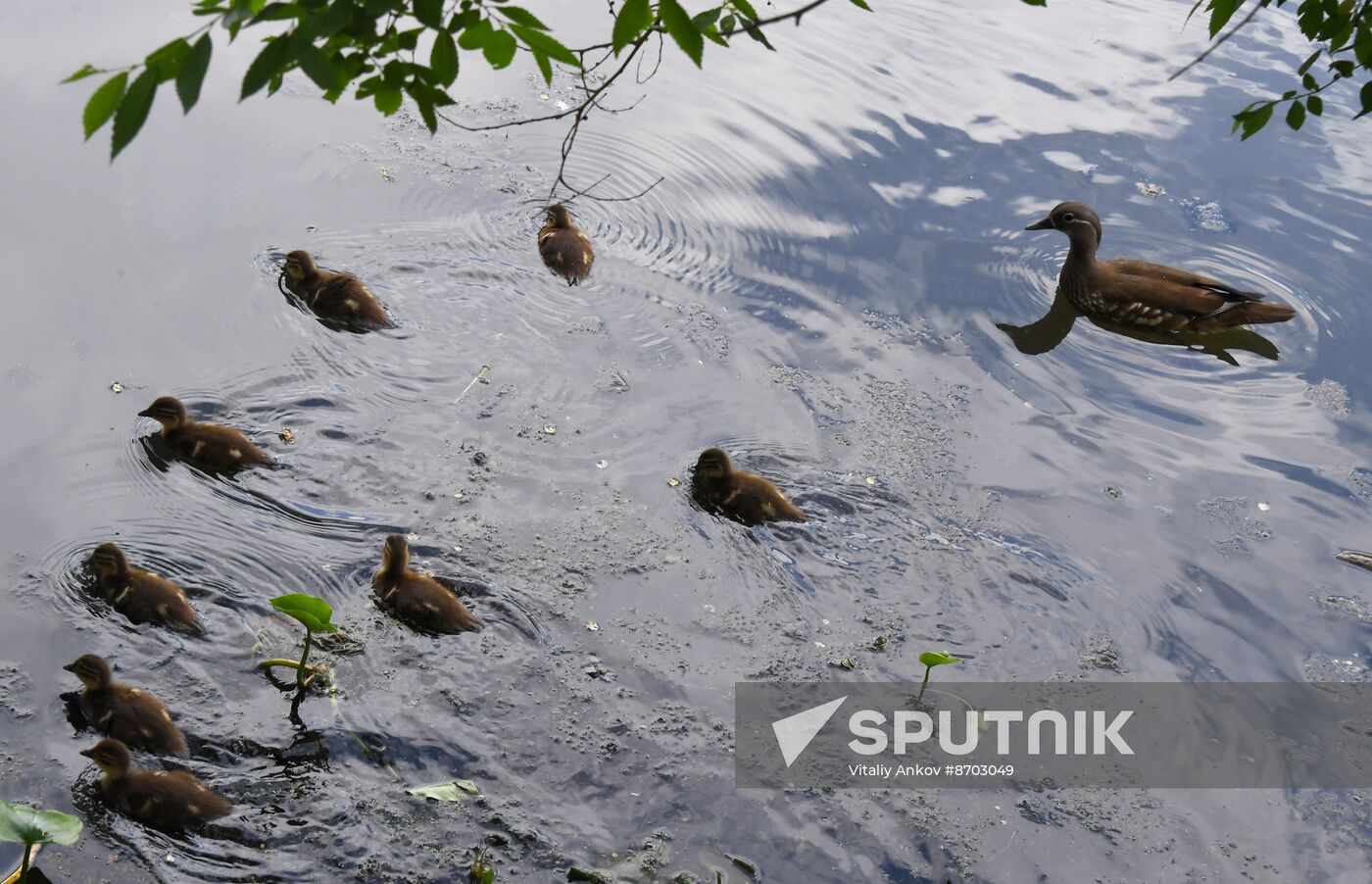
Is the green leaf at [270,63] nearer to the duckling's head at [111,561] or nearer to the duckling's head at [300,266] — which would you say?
the duckling's head at [111,561]

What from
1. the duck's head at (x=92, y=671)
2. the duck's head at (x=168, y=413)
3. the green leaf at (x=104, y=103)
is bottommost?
the duck's head at (x=92, y=671)

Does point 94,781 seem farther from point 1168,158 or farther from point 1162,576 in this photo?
point 1168,158

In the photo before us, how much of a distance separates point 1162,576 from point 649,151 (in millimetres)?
4432

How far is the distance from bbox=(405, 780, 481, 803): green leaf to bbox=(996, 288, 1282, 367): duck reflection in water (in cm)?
433

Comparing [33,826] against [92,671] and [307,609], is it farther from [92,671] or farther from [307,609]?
[307,609]

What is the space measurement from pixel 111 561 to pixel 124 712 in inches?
30.7

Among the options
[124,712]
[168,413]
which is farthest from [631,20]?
[168,413]

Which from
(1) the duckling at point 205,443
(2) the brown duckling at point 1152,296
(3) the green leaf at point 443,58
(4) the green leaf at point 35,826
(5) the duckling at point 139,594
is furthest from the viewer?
(2) the brown duckling at point 1152,296

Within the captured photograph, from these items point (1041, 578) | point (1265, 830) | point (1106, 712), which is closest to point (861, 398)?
point (1041, 578)

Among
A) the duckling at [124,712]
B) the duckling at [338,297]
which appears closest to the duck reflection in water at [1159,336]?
the duckling at [338,297]

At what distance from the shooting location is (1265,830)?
4449mm

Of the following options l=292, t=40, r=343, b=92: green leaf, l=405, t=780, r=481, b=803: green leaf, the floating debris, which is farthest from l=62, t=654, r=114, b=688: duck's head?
the floating debris

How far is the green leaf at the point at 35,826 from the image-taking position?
11.0 feet

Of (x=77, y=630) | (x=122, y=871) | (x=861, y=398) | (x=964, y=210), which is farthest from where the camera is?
(x=964, y=210)
